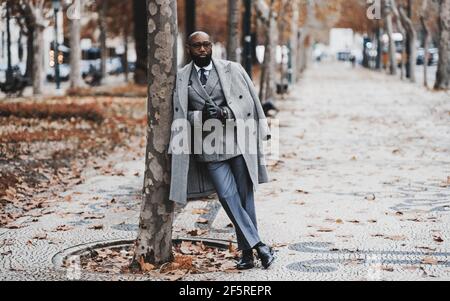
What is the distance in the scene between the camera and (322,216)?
1008 centimetres

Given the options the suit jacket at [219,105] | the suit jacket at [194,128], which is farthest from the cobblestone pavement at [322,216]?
the suit jacket at [219,105]

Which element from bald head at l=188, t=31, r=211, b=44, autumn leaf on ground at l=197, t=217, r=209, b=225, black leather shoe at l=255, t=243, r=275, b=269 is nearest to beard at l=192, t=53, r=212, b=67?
bald head at l=188, t=31, r=211, b=44

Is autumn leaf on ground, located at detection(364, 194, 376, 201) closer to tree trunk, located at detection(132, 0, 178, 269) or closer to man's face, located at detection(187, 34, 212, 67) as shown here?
tree trunk, located at detection(132, 0, 178, 269)

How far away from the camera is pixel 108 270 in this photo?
7715 mm

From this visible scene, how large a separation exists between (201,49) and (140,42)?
33179 mm

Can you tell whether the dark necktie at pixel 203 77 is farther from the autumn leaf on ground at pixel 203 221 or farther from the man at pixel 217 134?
the autumn leaf on ground at pixel 203 221

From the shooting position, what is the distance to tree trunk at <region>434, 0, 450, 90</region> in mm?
38344

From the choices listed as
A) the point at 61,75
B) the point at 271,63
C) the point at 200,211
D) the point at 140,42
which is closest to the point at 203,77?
the point at 200,211

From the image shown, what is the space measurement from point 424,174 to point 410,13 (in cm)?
3807

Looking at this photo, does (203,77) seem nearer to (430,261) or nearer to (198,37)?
(198,37)

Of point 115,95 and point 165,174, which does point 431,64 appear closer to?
point 115,95

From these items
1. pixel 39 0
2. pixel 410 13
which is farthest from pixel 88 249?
pixel 410 13

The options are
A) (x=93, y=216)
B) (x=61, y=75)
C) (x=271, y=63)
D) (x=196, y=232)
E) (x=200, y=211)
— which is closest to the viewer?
(x=196, y=232)

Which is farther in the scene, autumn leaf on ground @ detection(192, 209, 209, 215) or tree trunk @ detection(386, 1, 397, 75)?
tree trunk @ detection(386, 1, 397, 75)
